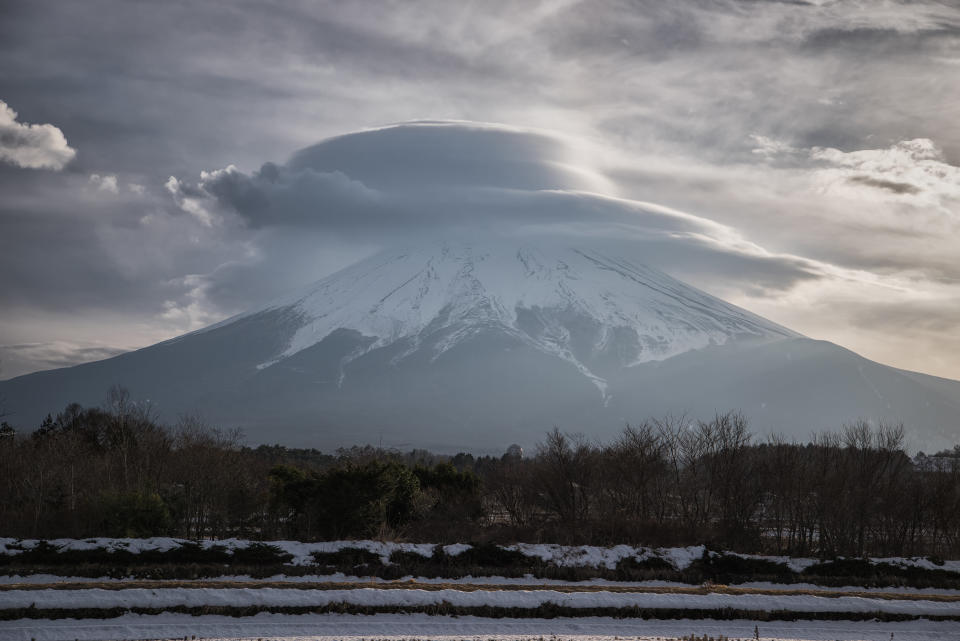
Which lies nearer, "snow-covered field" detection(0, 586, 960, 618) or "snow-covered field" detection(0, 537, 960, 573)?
"snow-covered field" detection(0, 586, 960, 618)

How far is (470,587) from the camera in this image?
20.1m

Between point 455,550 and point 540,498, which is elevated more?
point 540,498

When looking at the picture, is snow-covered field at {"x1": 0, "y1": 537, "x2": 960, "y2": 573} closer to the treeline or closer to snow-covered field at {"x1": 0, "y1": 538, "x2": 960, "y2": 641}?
snow-covered field at {"x1": 0, "y1": 538, "x2": 960, "y2": 641}

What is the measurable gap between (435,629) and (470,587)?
3180mm

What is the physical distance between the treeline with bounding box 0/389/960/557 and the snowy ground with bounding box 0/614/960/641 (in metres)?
9.51

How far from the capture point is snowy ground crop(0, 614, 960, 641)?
628 inches

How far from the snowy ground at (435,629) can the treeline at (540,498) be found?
31.2 ft

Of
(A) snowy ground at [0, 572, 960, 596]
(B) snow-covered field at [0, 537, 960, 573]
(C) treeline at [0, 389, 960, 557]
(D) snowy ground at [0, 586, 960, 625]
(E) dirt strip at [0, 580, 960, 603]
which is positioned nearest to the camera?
(D) snowy ground at [0, 586, 960, 625]

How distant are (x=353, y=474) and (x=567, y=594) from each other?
1108 cm

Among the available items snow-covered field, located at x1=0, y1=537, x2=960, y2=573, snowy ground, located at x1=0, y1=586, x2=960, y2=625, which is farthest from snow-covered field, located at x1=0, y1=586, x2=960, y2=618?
snow-covered field, located at x1=0, y1=537, x2=960, y2=573

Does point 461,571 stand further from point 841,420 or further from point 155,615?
point 841,420

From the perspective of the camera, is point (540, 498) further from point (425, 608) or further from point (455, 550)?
point (425, 608)

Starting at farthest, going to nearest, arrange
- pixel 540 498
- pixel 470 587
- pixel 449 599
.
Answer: pixel 540 498 < pixel 470 587 < pixel 449 599

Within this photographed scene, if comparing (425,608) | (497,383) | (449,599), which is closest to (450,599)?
(449,599)
